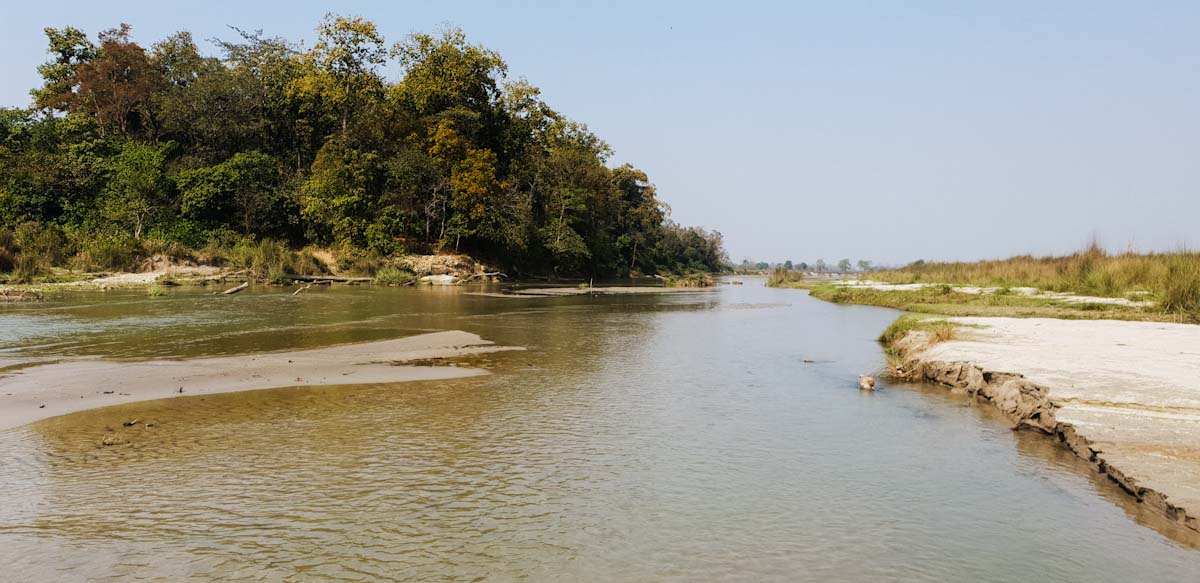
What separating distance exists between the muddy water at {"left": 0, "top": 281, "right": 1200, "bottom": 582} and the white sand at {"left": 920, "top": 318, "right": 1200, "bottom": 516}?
1.79 feet

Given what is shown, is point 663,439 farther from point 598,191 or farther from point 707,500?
point 598,191

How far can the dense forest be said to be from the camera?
57.6 m

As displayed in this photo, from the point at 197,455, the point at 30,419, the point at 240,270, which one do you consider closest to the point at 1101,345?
the point at 197,455

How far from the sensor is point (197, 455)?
9.14 metres

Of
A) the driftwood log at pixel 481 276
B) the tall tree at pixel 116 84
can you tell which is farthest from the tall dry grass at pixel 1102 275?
the tall tree at pixel 116 84

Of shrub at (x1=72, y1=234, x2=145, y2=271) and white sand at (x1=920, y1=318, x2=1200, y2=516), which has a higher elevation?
shrub at (x1=72, y1=234, x2=145, y2=271)

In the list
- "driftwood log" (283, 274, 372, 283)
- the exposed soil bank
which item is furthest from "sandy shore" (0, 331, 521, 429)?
"driftwood log" (283, 274, 372, 283)

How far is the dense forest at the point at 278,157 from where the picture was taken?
5762 cm

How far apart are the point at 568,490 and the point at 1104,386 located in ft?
29.0

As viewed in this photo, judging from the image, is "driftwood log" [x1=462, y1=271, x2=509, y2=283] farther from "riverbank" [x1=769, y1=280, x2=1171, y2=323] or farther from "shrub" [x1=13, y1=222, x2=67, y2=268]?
"riverbank" [x1=769, y1=280, x2=1171, y2=323]

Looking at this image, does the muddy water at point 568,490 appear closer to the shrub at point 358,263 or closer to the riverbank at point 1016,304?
the riverbank at point 1016,304

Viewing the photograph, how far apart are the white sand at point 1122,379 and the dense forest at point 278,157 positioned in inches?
2140

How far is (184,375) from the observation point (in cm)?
1430

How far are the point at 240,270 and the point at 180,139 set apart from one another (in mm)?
28282
